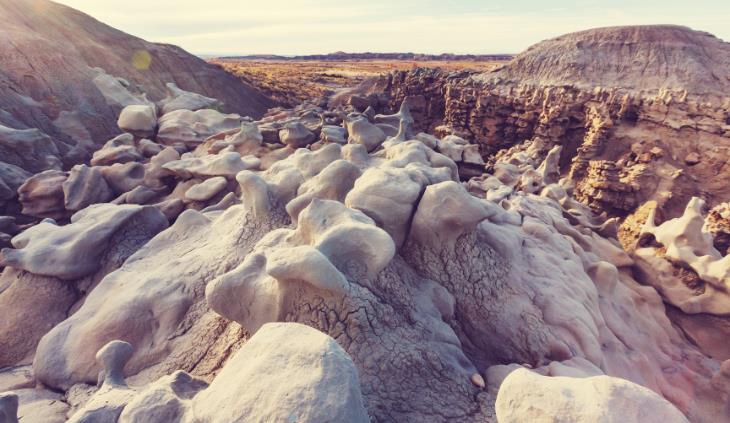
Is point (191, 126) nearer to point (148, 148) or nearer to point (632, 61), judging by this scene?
point (148, 148)

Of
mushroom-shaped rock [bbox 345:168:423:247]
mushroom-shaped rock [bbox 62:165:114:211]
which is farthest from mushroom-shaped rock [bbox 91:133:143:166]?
mushroom-shaped rock [bbox 345:168:423:247]

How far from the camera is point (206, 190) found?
5703 millimetres

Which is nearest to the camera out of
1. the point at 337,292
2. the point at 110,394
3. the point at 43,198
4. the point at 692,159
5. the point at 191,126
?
the point at 110,394

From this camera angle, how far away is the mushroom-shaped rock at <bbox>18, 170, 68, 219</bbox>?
243 inches

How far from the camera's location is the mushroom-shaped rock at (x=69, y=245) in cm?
402

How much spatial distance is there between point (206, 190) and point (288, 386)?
463 cm

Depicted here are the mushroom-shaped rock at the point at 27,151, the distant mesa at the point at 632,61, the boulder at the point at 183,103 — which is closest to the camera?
the mushroom-shaped rock at the point at 27,151

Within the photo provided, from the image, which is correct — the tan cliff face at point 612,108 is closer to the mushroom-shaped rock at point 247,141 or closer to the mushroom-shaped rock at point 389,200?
the mushroom-shaped rock at point 247,141

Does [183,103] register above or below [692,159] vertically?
above

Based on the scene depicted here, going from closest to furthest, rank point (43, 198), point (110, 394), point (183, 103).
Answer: point (110, 394) < point (43, 198) < point (183, 103)

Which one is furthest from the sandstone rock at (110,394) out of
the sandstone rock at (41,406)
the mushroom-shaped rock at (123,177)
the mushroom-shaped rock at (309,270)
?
the mushroom-shaped rock at (123,177)

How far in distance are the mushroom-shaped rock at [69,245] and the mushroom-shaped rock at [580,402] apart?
4.11 metres

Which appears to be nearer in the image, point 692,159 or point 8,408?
point 8,408

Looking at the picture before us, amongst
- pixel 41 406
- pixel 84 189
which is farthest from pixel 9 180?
pixel 41 406
